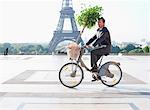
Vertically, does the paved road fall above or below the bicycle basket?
below

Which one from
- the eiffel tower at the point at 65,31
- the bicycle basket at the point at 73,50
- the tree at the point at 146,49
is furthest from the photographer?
the eiffel tower at the point at 65,31

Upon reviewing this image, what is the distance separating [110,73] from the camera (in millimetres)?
8922

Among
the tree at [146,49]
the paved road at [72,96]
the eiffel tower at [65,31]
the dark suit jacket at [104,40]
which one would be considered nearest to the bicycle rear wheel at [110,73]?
the paved road at [72,96]

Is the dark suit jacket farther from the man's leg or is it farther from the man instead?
the man's leg

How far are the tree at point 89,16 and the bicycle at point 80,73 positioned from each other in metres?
23.9

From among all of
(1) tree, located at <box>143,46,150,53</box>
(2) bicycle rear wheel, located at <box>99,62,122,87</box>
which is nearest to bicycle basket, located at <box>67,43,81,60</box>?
(2) bicycle rear wheel, located at <box>99,62,122,87</box>

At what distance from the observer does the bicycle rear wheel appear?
8.95 metres

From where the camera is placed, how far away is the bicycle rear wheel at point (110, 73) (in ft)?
29.4

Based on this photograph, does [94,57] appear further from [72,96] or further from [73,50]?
[72,96]

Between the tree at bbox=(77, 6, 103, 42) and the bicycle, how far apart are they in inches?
939

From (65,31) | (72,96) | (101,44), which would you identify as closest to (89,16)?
(65,31)

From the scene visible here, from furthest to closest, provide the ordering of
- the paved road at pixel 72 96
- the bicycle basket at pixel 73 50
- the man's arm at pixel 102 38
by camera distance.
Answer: the man's arm at pixel 102 38 < the bicycle basket at pixel 73 50 < the paved road at pixel 72 96

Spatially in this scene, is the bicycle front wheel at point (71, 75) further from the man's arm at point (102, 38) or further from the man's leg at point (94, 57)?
the man's arm at point (102, 38)

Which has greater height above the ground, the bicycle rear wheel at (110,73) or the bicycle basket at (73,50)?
the bicycle basket at (73,50)
